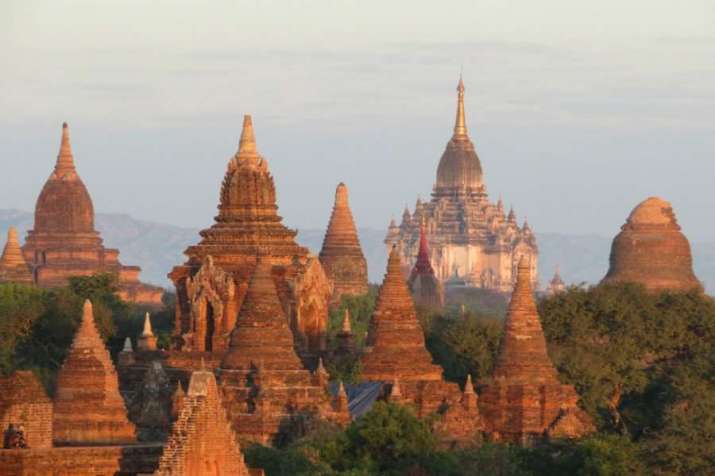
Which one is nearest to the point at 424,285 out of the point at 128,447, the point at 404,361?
the point at 404,361

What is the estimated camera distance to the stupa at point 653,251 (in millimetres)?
105688

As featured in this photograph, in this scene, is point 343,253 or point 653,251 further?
point 343,253

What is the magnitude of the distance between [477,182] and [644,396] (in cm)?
11331

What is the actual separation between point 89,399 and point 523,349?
1379 cm

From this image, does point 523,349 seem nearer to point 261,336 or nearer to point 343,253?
point 261,336

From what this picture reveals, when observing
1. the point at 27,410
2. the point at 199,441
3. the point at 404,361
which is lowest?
the point at 199,441

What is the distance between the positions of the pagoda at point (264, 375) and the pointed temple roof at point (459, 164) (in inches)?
4622

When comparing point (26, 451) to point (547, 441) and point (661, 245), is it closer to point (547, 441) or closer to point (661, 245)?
point (547, 441)

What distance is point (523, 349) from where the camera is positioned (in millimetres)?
70500

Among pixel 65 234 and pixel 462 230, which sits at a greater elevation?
pixel 462 230

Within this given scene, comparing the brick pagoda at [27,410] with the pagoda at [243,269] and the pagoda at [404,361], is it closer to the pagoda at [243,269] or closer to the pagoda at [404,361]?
the pagoda at [404,361]

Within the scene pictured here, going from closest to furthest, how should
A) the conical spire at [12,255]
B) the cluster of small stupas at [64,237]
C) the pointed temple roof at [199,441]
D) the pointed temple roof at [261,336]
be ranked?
the pointed temple roof at [199,441] < the pointed temple roof at [261,336] < the conical spire at [12,255] < the cluster of small stupas at [64,237]

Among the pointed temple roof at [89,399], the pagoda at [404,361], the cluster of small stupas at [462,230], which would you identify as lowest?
the pointed temple roof at [89,399]

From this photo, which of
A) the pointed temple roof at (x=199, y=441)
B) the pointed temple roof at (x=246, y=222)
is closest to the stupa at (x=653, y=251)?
the pointed temple roof at (x=246, y=222)
